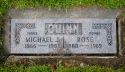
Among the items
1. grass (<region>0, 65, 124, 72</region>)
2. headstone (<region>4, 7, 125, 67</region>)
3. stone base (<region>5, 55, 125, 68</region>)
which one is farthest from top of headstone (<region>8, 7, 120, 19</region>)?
grass (<region>0, 65, 124, 72</region>)

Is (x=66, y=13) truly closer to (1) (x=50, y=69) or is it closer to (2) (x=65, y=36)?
(2) (x=65, y=36)

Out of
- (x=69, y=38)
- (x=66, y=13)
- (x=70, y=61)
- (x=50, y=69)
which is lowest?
(x=50, y=69)

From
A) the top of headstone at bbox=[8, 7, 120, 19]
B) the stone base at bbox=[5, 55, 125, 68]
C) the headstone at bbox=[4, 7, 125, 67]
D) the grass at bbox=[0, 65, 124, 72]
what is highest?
the top of headstone at bbox=[8, 7, 120, 19]

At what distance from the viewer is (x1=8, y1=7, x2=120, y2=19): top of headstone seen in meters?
5.07

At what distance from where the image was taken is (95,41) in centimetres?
499

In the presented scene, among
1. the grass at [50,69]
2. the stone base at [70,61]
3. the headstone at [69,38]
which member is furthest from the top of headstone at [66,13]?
the grass at [50,69]

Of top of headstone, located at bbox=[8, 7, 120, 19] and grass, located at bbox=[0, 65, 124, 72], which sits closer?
grass, located at bbox=[0, 65, 124, 72]

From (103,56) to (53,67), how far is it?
723 millimetres

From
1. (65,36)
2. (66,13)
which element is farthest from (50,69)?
(66,13)

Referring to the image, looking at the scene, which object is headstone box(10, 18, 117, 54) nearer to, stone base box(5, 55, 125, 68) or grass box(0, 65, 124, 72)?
stone base box(5, 55, 125, 68)

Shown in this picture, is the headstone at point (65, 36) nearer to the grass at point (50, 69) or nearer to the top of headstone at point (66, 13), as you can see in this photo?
the top of headstone at point (66, 13)

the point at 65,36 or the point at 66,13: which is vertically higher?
the point at 66,13

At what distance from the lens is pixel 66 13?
5.08 metres

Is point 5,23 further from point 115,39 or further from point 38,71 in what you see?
point 115,39
